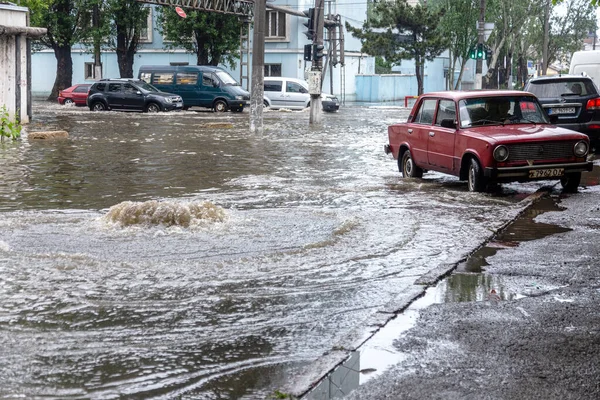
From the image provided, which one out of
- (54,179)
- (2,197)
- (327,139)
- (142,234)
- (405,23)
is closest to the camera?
(142,234)

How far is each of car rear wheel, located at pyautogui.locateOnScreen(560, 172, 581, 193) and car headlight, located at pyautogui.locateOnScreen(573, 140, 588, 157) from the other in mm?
407

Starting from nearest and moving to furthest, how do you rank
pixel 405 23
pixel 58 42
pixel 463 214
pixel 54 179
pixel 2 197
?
pixel 463 214 → pixel 2 197 → pixel 54 179 → pixel 58 42 → pixel 405 23

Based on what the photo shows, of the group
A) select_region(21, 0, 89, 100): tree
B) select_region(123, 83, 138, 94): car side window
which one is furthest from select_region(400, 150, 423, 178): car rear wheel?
select_region(21, 0, 89, 100): tree

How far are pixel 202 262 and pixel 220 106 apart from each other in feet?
119

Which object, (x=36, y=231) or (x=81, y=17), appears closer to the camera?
(x=36, y=231)

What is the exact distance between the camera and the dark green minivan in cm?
4391

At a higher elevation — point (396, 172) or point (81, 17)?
point (81, 17)

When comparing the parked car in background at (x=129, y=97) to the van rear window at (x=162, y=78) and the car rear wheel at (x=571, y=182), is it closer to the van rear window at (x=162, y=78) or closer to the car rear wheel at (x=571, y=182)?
the van rear window at (x=162, y=78)

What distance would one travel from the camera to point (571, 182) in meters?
13.4

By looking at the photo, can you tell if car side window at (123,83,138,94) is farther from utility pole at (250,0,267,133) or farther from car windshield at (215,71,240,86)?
utility pole at (250,0,267,133)

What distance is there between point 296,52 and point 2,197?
141 ft

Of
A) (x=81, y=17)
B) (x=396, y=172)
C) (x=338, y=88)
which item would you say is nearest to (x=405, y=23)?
(x=338, y=88)

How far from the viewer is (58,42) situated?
5238 centimetres

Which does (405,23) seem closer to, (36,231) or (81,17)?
(81,17)
